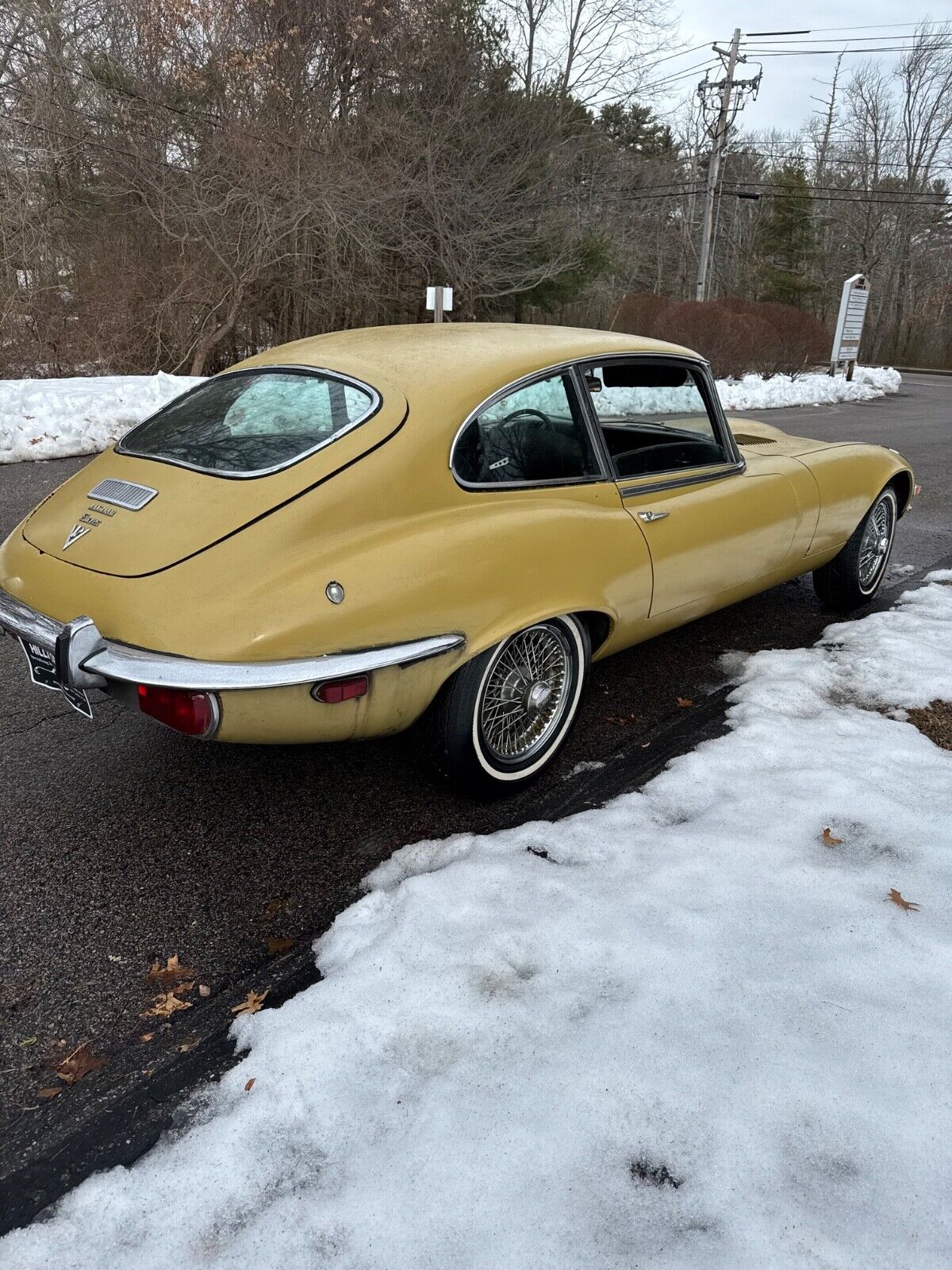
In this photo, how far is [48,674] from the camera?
2645mm

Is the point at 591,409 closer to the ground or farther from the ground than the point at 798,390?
farther from the ground

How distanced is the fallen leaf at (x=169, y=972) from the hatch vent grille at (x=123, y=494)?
1309 mm

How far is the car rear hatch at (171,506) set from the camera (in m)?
2.52

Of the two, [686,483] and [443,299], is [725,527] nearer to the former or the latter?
[686,483]

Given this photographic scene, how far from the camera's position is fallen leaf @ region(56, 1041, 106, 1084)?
6.48ft

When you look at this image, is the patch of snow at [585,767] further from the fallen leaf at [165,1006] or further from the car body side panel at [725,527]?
the fallen leaf at [165,1006]

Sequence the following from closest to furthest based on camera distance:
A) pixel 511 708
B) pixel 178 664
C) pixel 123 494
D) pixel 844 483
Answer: pixel 178 664 < pixel 123 494 < pixel 511 708 < pixel 844 483

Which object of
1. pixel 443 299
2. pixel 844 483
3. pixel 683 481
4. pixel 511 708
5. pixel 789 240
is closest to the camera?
pixel 511 708

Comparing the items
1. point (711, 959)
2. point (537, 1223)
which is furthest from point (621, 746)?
point (537, 1223)

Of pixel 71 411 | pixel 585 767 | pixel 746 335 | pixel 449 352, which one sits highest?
pixel 746 335

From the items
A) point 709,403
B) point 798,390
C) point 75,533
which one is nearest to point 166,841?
point 75,533

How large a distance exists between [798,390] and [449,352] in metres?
17.2

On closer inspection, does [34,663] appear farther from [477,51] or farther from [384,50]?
[477,51]

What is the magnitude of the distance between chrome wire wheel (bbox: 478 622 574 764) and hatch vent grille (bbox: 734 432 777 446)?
2059mm
